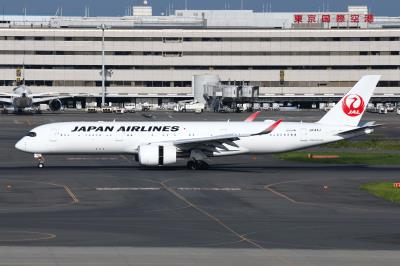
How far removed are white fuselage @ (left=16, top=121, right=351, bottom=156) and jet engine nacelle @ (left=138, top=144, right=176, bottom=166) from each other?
6.88ft

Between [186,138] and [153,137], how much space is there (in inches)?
92.4

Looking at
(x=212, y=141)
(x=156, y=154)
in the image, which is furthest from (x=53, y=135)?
(x=212, y=141)

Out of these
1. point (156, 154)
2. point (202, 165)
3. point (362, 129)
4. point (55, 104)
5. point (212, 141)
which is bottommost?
point (55, 104)

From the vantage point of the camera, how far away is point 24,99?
18088 cm

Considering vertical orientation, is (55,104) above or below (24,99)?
below

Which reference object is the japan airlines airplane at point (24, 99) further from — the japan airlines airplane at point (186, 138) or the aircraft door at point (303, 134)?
the aircraft door at point (303, 134)

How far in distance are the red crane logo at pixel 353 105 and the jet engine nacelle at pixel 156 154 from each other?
13.7 m

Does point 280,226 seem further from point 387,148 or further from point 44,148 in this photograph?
point 387,148

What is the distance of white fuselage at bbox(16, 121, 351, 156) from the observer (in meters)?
71.8

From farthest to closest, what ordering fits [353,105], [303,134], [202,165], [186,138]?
[353,105], [303,134], [186,138], [202,165]

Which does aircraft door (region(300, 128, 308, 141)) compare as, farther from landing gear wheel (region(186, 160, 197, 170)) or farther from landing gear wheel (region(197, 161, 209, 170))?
landing gear wheel (region(186, 160, 197, 170))

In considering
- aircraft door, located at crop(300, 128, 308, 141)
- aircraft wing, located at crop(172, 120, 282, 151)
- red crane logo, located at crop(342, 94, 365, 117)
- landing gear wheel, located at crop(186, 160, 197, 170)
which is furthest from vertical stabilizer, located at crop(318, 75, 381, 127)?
landing gear wheel, located at crop(186, 160, 197, 170)

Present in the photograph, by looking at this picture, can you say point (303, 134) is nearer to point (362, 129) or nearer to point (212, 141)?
point (362, 129)

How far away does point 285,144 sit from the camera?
2879 inches
